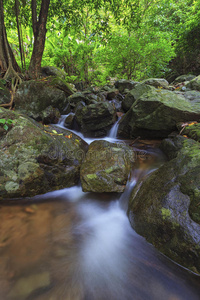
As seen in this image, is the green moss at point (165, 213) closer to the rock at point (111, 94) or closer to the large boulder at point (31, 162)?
the large boulder at point (31, 162)

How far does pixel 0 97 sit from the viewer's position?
4.27 m

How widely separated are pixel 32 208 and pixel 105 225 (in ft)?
4.19

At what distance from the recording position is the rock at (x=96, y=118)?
16.1 feet

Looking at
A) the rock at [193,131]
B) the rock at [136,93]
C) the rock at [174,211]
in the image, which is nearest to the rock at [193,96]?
the rock at [193,131]

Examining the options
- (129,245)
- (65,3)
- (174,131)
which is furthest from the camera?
(65,3)

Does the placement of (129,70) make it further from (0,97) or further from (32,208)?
(32,208)

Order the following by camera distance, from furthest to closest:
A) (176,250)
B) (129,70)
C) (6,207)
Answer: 1. (129,70)
2. (6,207)
3. (176,250)

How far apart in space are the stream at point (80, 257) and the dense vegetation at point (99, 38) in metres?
5.11

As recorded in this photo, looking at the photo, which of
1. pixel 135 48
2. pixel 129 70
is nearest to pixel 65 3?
pixel 135 48

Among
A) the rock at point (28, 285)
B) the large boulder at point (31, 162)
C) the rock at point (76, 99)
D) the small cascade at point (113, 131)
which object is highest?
the rock at point (76, 99)

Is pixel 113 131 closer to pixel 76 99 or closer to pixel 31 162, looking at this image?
pixel 76 99

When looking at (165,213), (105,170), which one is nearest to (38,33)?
(105,170)

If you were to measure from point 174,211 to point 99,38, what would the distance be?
7.92 meters

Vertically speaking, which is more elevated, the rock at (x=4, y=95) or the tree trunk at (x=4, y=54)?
the tree trunk at (x=4, y=54)
